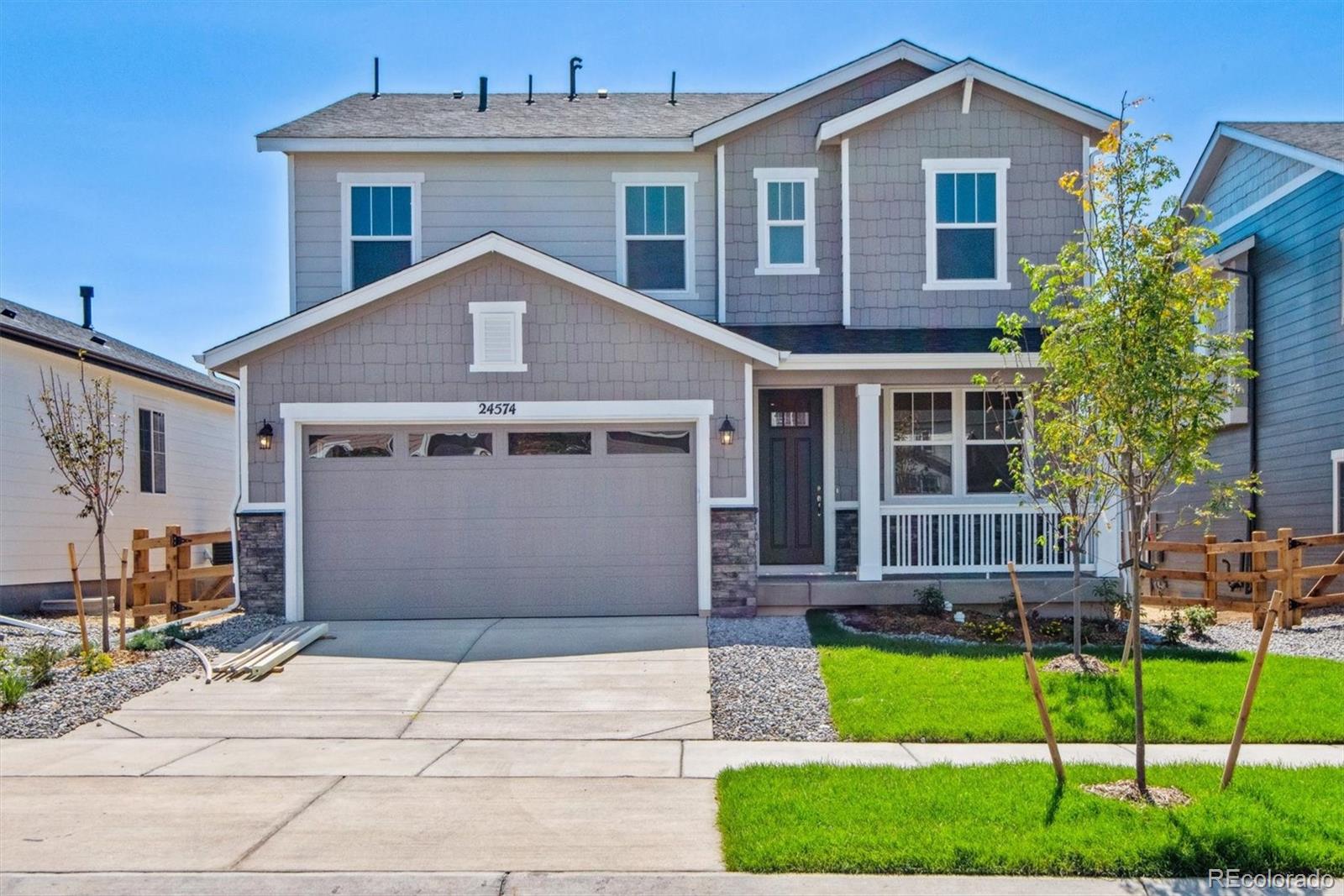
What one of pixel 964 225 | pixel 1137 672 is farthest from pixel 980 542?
pixel 1137 672

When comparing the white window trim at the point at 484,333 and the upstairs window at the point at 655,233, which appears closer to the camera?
the white window trim at the point at 484,333

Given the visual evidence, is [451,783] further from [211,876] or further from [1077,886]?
[1077,886]

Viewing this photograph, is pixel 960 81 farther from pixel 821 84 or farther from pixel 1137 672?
pixel 1137 672

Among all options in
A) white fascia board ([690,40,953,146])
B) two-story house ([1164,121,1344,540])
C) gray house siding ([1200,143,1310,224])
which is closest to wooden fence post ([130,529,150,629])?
white fascia board ([690,40,953,146])

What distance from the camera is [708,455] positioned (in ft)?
42.1

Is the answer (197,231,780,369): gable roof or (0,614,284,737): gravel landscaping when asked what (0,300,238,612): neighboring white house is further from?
(0,614,284,737): gravel landscaping

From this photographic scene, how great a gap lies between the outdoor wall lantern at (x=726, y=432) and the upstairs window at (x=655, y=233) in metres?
3.12

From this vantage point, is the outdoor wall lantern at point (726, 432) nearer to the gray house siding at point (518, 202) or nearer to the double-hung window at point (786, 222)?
the gray house siding at point (518, 202)

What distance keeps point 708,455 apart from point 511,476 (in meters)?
2.33

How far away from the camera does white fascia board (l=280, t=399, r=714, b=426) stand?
42.0 feet

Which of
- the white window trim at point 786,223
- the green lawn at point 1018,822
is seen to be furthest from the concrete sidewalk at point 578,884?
the white window trim at point 786,223

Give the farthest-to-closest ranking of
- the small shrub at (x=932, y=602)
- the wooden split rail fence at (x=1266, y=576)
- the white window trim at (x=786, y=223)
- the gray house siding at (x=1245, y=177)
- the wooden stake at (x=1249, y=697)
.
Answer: the gray house siding at (x=1245, y=177)
the white window trim at (x=786, y=223)
the wooden split rail fence at (x=1266, y=576)
the small shrub at (x=932, y=602)
the wooden stake at (x=1249, y=697)

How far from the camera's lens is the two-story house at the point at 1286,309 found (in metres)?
15.5

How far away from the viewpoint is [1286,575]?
13039mm
